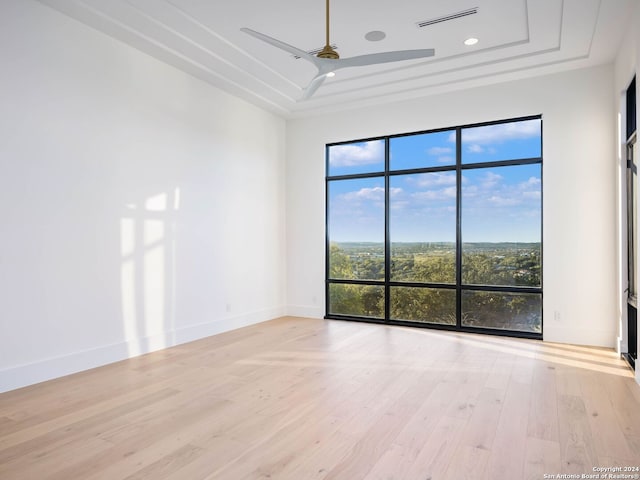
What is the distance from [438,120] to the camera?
5812 millimetres

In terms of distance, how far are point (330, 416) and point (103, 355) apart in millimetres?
2520

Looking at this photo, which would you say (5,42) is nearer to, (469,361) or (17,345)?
(17,345)

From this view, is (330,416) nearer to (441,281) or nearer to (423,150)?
(441,281)

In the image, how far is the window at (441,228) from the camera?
17.5ft

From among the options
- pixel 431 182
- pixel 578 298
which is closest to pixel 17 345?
pixel 431 182

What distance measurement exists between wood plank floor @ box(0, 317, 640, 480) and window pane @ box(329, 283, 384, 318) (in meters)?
1.67

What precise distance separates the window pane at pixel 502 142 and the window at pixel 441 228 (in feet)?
0.04

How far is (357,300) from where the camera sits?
6.44m

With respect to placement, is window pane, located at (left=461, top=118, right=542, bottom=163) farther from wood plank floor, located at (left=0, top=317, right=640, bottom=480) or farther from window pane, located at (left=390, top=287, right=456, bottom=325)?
wood plank floor, located at (left=0, top=317, right=640, bottom=480)

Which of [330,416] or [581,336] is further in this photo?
[581,336]

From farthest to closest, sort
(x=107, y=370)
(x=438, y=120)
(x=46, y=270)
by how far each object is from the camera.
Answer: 1. (x=438, y=120)
2. (x=107, y=370)
3. (x=46, y=270)

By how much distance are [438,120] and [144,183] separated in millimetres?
3902

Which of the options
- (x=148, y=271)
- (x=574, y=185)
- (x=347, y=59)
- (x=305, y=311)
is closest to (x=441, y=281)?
(x=574, y=185)

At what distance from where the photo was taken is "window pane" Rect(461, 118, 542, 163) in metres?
5.31
